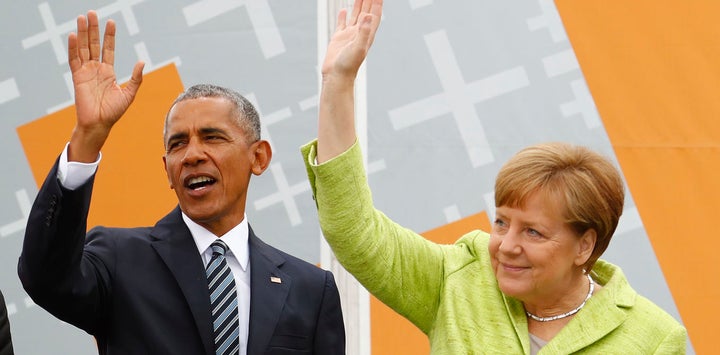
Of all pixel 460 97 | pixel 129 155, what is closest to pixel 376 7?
pixel 460 97

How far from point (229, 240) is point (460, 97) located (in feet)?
3.85

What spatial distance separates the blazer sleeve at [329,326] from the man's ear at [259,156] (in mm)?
292

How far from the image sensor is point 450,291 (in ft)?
6.89

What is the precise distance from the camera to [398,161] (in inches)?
129

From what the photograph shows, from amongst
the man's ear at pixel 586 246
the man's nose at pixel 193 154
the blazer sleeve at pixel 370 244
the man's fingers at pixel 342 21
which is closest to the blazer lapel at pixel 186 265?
the man's nose at pixel 193 154

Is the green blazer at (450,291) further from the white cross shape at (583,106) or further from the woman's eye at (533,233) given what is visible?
the white cross shape at (583,106)

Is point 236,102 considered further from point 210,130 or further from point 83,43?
point 83,43

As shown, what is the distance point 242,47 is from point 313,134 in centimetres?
35

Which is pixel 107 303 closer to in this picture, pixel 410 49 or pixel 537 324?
pixel 537 324

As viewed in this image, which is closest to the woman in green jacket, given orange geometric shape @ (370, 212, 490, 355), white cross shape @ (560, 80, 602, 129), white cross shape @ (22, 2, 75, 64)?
orange geometric shape @ (370, 212, 490, 355)

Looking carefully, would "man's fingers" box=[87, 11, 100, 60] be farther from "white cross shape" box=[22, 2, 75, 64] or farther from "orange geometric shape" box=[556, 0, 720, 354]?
"orange geometric shape" box=[556, 0, 720, 354]

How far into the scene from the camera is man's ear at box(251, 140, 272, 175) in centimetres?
244

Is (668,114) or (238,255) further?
(668,114)

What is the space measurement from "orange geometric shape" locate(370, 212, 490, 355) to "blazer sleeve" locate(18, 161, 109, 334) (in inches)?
51.7
